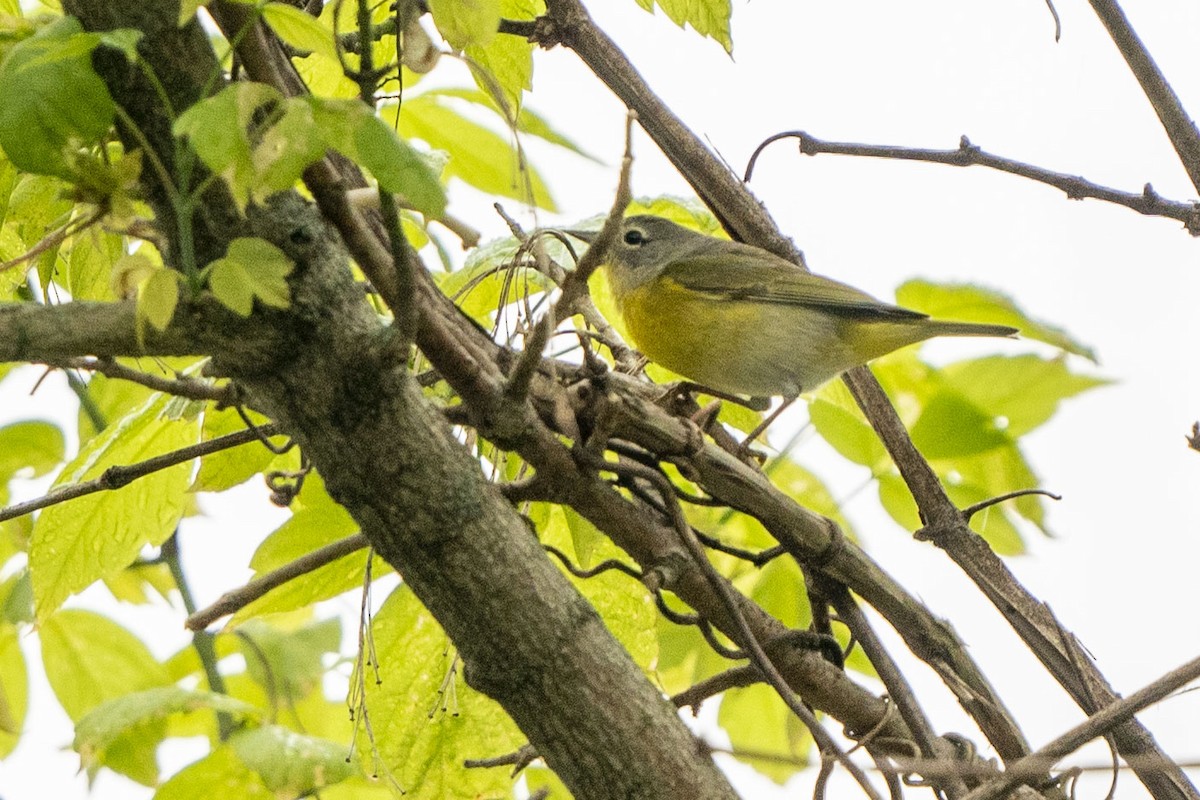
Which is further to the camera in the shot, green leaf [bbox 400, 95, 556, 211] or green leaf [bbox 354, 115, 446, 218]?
green leaf [bbox 400, 95, 556, 211]

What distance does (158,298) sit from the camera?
98cm

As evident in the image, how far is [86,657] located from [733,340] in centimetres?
184

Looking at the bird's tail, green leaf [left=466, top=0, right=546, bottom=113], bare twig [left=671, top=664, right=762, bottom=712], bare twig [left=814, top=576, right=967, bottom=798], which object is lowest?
bare twig [left=814, top=576, right=967, bottom=798]

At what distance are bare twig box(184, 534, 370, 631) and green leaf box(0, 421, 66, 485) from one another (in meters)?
1.26

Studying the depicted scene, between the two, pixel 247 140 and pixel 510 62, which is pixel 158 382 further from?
pixel 510 62

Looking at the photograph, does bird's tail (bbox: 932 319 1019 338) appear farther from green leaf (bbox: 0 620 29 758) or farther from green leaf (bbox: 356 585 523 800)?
green leaf (bbox: 0 620 29 758)

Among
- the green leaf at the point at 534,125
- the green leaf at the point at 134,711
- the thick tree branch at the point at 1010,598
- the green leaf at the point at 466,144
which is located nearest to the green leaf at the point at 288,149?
the thick tree branch at the point at 1010,598

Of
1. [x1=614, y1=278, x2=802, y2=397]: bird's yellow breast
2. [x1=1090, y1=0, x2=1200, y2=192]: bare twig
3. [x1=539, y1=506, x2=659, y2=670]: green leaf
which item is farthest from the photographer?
[x1=614, y1=278, x2=802, y2=397]: bird's yellow breast

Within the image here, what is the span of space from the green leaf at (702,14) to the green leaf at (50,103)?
0.88m

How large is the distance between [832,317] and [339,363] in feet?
8.26

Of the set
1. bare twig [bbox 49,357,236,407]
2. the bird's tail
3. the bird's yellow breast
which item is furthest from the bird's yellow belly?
bare twig [bbox 49,357,236,407]

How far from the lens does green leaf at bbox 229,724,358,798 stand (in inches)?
82.9

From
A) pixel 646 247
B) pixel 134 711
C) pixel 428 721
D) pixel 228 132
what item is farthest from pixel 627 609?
pixel 646 247

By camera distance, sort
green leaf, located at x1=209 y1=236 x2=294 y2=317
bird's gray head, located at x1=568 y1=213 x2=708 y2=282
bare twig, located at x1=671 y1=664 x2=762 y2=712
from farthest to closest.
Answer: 1. bird's gray head, located at x1=568 y1=213 x2=708 y2=282
2. bare twig, located at x1=671 y1=664 x2=762 y2=712
3. green leaf, located at x1=209 y1=236 x2=294 y2=317
